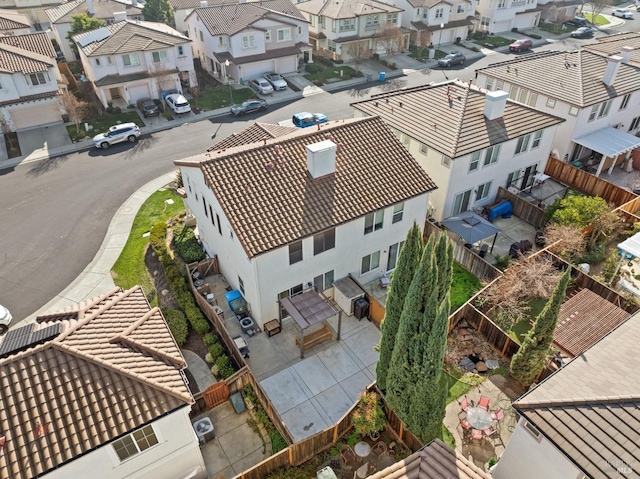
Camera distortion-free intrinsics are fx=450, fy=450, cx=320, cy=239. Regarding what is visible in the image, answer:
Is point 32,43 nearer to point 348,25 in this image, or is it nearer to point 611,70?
point 348,25

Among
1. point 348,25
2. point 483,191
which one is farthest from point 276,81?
point 483,191

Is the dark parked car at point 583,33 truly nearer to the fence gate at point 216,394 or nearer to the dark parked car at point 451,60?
the dark parked car at point 451,60

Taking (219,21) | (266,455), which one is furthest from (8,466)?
(219,21)

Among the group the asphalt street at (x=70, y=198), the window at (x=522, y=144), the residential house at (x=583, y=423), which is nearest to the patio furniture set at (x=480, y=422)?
the residential house at (x=583, y=423)

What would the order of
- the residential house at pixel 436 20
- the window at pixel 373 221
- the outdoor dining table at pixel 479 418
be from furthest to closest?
the residential house at pixel 436 20, the window at pixel 373 221, the outdoor dining table at pixel 479 418

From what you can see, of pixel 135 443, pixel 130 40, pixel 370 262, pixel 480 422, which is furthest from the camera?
pixel 130 40
